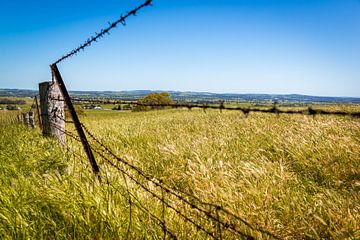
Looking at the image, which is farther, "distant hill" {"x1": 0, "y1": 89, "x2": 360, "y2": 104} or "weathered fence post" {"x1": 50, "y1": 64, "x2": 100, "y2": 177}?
"weathered fence post" {"x1": 50, "y1": 64, "x2": 100, "y2": 177}

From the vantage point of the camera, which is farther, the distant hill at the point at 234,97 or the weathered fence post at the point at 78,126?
the weathered fence post at the point at 78,126

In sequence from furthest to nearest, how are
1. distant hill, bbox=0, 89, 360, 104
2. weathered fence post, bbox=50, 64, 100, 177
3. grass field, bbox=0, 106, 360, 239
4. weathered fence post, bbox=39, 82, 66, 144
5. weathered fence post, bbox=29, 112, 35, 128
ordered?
weathered fence post, bbox=29, 112, 35, 128 → weathered fence post, bbox=39, 82, 66, 144 → weathered fence post, bbox=50, 64, 100, 177 → distant hill, bbox=0, 89, 360, 104 → grass field, bbox=0, 106, 360, 239

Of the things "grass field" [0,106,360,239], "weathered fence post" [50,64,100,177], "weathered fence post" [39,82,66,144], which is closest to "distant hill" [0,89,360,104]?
"weathered fence post" [50,64,100,177]

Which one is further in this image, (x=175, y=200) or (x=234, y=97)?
(x=234, y=97)

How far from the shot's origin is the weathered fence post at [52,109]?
4098 millimetres

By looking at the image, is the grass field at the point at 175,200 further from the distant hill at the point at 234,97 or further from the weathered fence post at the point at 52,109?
the distant hill at the point at 234,97

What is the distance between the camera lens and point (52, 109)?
13.6 feet

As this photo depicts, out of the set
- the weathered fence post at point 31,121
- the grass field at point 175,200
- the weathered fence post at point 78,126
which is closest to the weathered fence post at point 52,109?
the grass field at point 175,200

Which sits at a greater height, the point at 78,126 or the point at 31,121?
the point at 78,126

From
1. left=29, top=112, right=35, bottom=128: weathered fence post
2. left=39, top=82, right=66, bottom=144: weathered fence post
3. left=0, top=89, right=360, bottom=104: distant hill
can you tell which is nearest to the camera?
left=0, top=89, right=360, bottom=104: distant hill

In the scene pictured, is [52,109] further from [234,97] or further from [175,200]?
[234,97]

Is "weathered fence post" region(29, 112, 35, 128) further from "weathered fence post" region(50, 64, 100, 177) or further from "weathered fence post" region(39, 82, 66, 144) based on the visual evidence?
"weathered fence post" region(50, 64, 100, 177)

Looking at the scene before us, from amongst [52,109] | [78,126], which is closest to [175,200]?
[78,126]

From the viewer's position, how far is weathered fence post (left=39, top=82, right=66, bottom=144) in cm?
410
